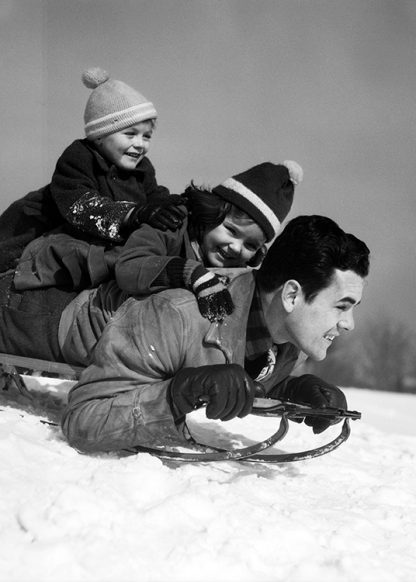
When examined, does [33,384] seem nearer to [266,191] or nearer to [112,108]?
[112,108]

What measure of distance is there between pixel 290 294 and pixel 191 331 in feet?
1.25

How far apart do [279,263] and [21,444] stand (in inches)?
44.4

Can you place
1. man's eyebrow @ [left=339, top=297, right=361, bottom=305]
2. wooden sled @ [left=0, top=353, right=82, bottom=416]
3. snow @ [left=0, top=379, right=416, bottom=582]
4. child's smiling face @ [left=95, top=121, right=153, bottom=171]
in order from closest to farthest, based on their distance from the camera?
1. snow @ [left=0, top=379, right=416, bottom=582]
2. man's eyebrow @ [left=339, top=297, right=361, bottom=305]
3. wooden sled @ [left=0, top=353, right=82, bottom=416]
4. child's smiling face @ [left=95, top=121, right=153, bottom=171]

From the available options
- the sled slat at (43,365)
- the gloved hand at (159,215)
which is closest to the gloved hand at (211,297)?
the gloved hand at (159,215)

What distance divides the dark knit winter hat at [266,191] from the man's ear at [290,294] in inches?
26.6

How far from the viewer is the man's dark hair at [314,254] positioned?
8.80 feet

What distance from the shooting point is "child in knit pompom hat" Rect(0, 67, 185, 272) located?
3393 millimetres

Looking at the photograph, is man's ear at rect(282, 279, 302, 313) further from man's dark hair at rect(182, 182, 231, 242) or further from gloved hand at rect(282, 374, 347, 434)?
man's dark hair at rect(182, 182, 231, 242)

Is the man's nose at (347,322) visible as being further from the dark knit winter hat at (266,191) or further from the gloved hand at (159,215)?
the gloved hand at (159,215)

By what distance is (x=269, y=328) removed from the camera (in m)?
2.85

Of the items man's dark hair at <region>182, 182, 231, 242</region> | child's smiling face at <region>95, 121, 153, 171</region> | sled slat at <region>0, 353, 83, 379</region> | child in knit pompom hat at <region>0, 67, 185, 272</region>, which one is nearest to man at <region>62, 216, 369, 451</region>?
sled slat at <region>0, 353, 83, 379</region>

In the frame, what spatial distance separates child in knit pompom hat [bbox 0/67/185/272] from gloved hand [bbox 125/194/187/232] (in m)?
0.07

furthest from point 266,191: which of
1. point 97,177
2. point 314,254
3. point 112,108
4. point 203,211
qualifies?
point 112,108

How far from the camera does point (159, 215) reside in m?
3.16
